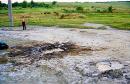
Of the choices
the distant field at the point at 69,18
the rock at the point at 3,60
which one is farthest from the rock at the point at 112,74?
the distant field at the point at 69,18

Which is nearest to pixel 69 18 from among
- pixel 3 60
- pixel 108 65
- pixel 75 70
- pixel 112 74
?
pixel 3 60

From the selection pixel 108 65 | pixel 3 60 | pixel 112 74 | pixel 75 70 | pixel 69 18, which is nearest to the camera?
pixel 112 74

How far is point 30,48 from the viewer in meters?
21.4

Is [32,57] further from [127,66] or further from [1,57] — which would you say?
[127,66]

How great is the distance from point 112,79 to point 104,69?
171 cm

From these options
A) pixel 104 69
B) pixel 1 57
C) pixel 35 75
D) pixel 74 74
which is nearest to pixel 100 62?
pixel 104 69

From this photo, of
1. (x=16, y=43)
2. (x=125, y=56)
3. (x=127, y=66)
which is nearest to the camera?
(x=127, y=66)

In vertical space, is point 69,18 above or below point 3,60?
below

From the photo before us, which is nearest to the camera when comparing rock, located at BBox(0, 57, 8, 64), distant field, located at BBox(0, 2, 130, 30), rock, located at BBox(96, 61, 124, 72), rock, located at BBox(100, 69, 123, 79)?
rock, located at BBox(100, 69, 123, 79)

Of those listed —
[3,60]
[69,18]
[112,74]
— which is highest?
[112,74]

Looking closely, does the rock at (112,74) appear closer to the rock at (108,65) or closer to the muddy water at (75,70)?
the muddy water at (75,70)

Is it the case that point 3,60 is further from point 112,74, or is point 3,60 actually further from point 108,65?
point 112,74

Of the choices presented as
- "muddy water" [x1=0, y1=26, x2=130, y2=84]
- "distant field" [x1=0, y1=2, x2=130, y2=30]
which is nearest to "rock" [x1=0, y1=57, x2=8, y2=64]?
"muddy water" [x1=0, y1=26, x2=130, y2=84]

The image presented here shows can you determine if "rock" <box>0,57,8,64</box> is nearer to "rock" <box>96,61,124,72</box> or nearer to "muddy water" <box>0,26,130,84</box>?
"muddy water" <box>0,26,130,84</box>
